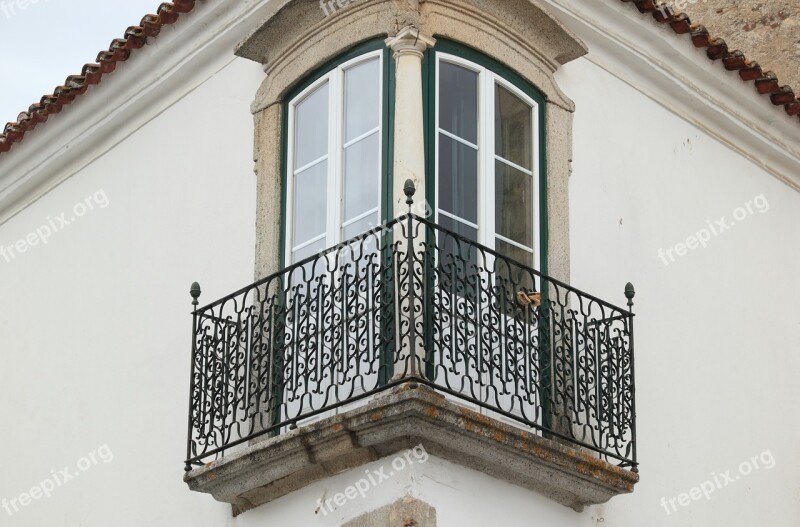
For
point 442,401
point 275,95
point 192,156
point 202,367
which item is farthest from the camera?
point 192,156

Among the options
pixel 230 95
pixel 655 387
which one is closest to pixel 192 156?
pixel 230 95

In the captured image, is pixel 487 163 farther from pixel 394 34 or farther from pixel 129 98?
pixel 129 98

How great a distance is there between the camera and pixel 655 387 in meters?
10.5

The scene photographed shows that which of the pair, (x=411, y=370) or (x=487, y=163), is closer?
(x=411, y=370)

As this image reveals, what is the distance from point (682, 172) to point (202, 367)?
3.42 metres

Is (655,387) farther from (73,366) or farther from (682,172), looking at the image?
(73,366)

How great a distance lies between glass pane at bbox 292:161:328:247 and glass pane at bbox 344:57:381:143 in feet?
0.94

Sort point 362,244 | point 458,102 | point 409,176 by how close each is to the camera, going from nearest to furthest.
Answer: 1. point 362,244
2. point 409,176
3. point 458,102

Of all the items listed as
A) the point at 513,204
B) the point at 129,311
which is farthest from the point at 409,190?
the point at 129,311

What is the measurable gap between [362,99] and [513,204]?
1.01 m

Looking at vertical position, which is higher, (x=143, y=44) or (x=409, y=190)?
(x=143, y=44)

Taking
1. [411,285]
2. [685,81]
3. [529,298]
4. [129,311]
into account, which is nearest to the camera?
[411,285]

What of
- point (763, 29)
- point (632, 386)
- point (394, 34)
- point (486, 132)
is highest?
point (763, 29)

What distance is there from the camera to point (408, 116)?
9.52 m
